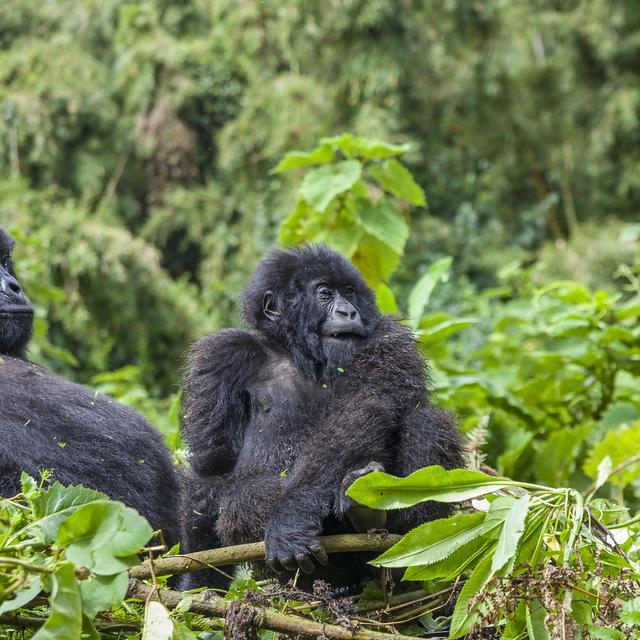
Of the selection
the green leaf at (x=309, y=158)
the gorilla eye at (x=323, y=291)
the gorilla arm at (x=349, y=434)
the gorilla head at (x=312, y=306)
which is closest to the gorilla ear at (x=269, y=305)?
the gorilla head at (x=312, y=306)

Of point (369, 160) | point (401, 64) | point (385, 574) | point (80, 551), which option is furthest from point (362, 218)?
point (401, 64)

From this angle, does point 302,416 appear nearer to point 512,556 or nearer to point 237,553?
point 237,553

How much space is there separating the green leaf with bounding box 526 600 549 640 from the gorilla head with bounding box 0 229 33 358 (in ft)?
6.73

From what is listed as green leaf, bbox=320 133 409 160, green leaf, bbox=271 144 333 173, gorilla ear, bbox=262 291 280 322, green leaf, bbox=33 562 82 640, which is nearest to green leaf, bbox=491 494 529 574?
green leaf, bbox=33 562 82 640

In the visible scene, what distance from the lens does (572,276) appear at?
10.0m

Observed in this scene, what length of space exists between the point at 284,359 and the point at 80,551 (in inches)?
57.5

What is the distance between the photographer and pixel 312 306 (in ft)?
10.3

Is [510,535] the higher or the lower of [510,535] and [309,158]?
the lower

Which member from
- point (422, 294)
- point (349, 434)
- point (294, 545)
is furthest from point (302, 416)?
point (422, 294)

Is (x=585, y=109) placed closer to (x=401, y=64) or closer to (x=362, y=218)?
(x=401, y=64)

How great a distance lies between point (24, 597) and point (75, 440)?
1.29 meters

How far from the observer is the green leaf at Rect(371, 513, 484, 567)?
2.18 meters

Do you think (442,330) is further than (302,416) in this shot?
Yes

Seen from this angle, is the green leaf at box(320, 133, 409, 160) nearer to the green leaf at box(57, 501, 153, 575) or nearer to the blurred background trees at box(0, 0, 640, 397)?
the green leaf at box(57, 501, 153, 575)
